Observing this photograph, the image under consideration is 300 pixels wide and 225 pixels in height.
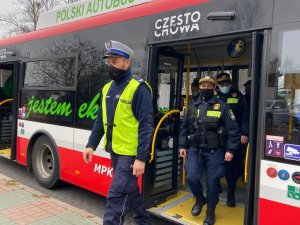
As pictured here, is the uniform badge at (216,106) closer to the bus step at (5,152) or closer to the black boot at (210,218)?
the black boot at (210,218)

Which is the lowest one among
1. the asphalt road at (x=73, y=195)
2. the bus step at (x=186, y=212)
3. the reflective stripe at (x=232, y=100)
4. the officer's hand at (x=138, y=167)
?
the asphalt road at (x=73, y=195)

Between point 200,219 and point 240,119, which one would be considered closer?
point 200,219

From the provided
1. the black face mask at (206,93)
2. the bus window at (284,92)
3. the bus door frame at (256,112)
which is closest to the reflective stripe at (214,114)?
the black face mask at (206,93)

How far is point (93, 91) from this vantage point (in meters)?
4.75

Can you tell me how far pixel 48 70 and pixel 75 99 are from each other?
909 mm

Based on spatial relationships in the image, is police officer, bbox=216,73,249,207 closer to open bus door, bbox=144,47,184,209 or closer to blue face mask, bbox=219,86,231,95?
blue face mask, bbox=219,86,231,95

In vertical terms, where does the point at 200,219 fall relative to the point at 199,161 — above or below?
below

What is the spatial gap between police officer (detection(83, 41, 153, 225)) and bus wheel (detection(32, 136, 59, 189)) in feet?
8.92

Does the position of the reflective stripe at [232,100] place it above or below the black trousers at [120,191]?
above

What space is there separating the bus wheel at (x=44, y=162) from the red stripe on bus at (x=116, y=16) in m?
1.75

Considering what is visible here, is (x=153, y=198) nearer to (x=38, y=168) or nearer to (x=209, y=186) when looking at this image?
(x=209, y=186)

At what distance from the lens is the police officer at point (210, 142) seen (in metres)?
3.88

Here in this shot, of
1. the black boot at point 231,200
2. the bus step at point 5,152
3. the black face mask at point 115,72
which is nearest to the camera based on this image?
the black face mask at point 115,72

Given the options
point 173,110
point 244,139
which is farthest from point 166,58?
point 244,139
